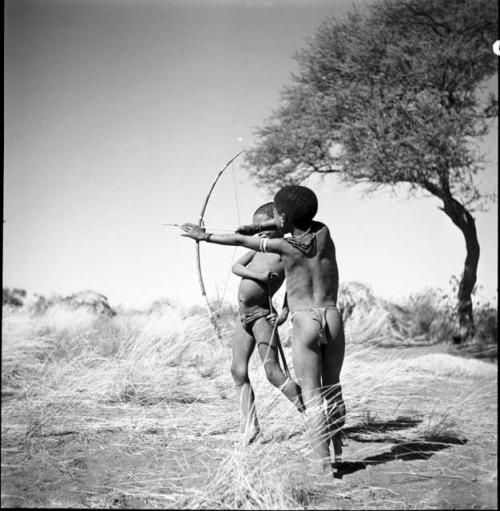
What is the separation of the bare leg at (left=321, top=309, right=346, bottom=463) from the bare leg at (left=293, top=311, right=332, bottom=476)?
0.26 ft

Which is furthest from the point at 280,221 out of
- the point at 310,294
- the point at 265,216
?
the point at 265,216

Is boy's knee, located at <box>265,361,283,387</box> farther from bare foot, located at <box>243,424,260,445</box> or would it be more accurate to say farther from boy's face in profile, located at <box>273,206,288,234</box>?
boy's face in profile, located at <box>273,206,288,234</box>

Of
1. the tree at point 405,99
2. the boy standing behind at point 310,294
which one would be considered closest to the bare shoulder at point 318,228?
the boy standing behind at point 310,294

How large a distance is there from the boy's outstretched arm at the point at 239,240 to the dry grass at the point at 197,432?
3.58 feet

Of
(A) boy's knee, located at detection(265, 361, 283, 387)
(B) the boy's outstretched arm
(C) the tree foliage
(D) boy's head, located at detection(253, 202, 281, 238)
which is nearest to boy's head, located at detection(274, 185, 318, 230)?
(B) the boy's outstretched arm

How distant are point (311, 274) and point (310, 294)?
4.6 inches

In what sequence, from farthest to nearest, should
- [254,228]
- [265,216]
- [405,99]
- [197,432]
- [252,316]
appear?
[405,99]
[197,432]
[265,216]
[252,316]
[254,228]

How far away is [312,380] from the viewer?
11.3ft

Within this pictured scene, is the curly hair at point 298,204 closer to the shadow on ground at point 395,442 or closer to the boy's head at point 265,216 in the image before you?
the boy's head at point 265,216

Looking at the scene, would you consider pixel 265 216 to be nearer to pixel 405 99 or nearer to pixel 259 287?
pixel 259 287

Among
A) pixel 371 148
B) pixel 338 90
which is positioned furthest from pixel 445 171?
pixel 338 90

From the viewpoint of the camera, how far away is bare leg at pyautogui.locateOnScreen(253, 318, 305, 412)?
394cm

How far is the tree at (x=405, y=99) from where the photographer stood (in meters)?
8.88

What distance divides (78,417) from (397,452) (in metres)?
2.45
